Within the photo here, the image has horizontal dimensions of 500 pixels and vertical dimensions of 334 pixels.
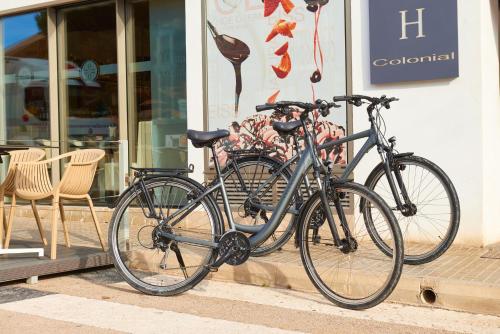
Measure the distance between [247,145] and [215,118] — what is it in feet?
1.88

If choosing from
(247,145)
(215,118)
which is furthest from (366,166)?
(215,118)

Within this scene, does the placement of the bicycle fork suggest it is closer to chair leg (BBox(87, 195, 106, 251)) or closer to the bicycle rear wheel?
the bicycle rear wheel

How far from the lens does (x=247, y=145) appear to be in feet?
A: 25.8

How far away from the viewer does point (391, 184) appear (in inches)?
→ 201

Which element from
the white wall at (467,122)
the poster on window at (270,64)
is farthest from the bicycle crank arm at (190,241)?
the white wall at (467,122)

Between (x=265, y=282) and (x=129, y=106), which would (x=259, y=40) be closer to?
(x=129, y=106)

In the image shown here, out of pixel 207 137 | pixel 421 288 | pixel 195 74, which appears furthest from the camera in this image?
pixel 195 74

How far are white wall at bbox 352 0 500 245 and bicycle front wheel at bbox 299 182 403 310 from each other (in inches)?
74.7

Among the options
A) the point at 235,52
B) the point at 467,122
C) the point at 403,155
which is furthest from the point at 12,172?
the point at 467,122

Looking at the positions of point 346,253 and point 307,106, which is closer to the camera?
point 346,253

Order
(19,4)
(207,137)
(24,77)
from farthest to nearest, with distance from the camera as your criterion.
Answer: (24,77)
(19,4)
(207,137)

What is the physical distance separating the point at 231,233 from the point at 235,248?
0.37 ft

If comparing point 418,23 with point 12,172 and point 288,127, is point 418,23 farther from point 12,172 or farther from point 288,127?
point 12,172

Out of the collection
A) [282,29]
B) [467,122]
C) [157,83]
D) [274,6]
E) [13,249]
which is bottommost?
[13,249]
